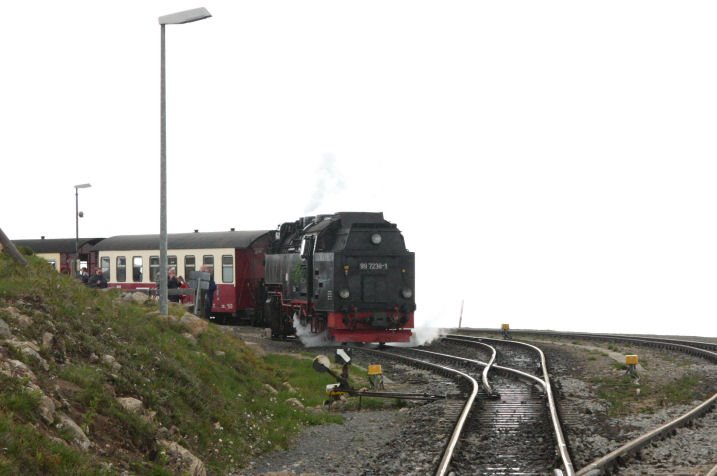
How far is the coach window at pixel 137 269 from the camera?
37.2 m

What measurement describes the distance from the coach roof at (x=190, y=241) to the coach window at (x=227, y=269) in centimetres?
49

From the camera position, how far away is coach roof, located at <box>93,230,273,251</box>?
35000 millimetres

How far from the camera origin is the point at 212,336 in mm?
17312

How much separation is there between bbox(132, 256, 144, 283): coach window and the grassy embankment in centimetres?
2116

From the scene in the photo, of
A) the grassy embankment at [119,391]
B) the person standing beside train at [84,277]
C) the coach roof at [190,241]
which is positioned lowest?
the grassy embankment at [119,391]

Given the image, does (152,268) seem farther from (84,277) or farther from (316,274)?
(316,274)

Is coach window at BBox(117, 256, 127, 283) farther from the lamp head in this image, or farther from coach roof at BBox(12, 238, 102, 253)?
the lamp head

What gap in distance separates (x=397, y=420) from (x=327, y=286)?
1211 cm

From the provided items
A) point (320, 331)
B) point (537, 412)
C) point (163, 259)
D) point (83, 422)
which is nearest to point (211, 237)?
point (320, 331)

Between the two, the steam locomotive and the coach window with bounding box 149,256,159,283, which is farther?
the coach window with bounding box 149,256,159,283

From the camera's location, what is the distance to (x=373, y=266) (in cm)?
2661

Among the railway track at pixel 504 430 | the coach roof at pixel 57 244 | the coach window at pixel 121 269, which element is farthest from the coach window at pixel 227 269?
the railway track at pixel 504 430

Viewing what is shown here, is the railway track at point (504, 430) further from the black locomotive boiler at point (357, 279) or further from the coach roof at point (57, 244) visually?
the coach roof at point (57, 244)

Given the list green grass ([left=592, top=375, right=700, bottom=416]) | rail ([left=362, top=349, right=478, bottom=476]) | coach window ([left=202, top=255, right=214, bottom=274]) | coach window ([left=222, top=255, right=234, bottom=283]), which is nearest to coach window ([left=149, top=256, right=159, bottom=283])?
coach window ([left=202, top=255, right=214, bottom=274])
